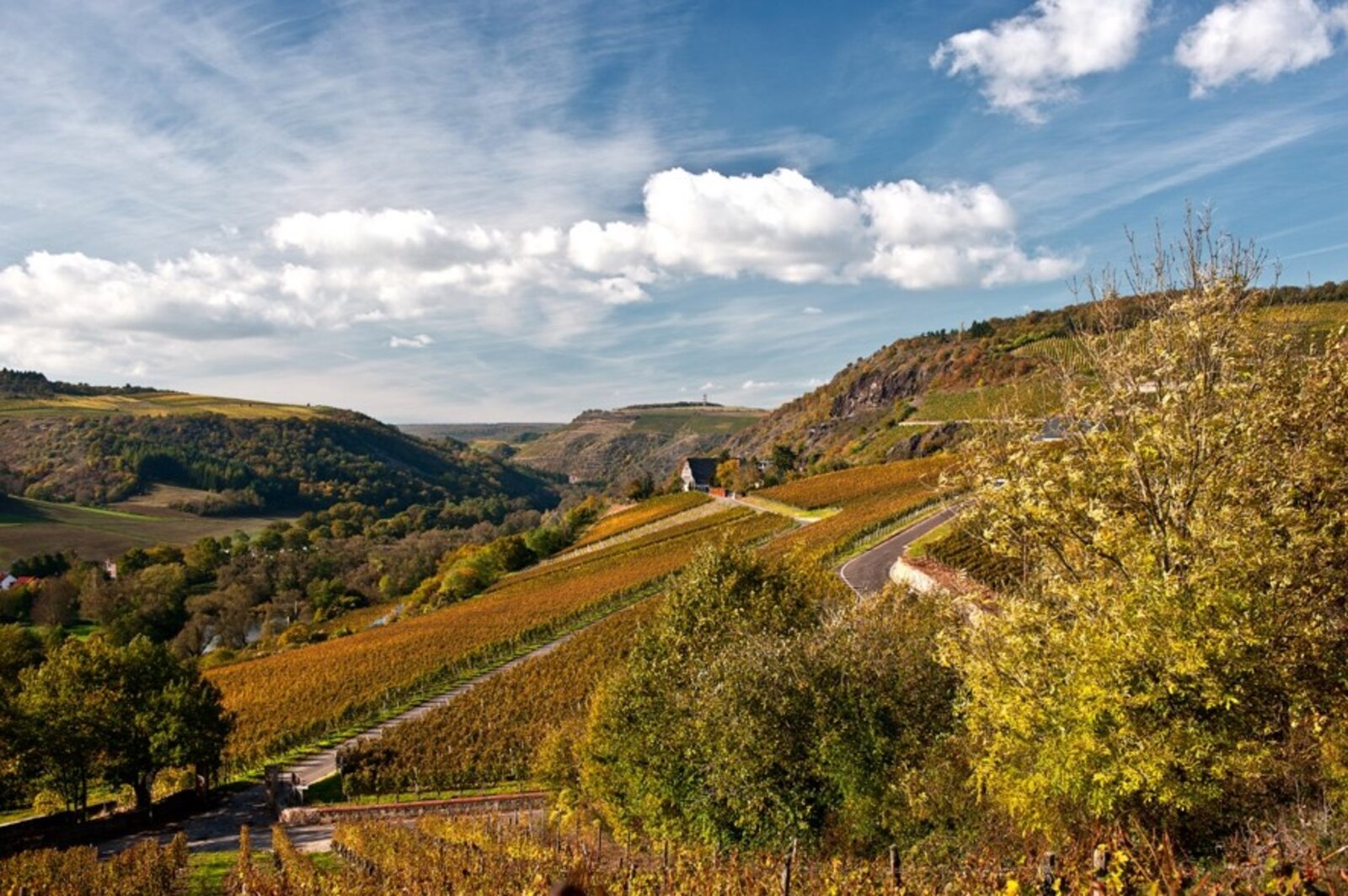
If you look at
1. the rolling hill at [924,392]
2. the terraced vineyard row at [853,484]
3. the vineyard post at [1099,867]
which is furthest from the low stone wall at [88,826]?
the rolling hill at [924,392]

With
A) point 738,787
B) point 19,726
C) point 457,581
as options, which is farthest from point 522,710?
point 457,581

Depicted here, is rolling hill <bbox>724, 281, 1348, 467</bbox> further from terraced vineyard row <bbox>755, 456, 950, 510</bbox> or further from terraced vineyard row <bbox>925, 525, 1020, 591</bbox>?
terraced vineyard row <bbox>925, 525, 1020, 591</bbox>

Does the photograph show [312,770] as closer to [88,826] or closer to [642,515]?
[88,826]

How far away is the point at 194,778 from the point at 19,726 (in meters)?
7.23

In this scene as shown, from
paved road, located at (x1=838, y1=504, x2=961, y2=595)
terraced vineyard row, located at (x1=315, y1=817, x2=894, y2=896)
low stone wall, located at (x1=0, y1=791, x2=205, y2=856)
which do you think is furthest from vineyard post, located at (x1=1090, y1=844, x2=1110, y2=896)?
low stone wall, located at (x1=0, y1=791, x2=205, y2=856)

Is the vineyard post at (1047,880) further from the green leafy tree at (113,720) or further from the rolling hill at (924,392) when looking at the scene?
the rolling hill at (924,392)

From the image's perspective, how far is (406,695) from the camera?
44469 mm

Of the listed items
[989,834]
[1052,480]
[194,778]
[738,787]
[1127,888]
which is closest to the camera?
[1127,888]

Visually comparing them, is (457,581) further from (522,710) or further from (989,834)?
(989,834)

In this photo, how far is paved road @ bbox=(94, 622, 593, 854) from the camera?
26562 mm

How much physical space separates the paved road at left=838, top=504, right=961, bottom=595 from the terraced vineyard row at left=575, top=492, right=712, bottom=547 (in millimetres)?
48503

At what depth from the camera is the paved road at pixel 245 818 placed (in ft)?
87.1

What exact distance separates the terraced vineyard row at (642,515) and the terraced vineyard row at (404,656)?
21014 mm

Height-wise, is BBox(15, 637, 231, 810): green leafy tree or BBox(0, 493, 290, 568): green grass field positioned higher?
BBox(0, 493, 290, 568): green grass field
